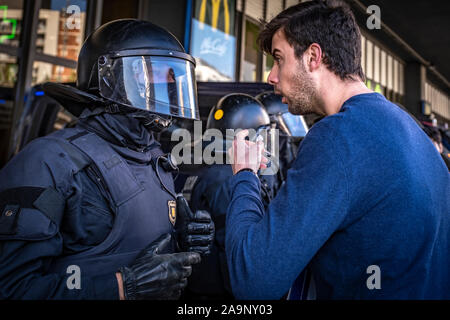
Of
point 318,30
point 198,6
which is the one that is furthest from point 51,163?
point 198,6

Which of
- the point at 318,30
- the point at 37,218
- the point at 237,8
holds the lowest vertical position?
the point at 37,218

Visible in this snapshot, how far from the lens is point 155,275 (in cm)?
118

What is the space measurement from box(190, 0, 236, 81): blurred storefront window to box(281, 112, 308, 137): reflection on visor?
2316mm

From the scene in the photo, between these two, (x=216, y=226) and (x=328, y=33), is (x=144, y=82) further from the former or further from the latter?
(x=216, y=226)

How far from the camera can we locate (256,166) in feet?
4.18

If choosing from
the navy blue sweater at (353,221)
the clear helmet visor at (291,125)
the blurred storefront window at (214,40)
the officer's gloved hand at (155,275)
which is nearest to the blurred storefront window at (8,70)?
the blurred storefront window at (214,40)

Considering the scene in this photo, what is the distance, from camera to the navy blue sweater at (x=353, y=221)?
0.96 m

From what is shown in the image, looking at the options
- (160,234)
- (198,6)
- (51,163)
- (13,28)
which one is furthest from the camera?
(198,6)

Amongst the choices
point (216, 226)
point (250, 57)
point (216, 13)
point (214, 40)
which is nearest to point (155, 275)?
point (216, 226)

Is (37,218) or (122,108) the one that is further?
(122,108)

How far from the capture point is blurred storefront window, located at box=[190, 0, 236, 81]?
568 cm
